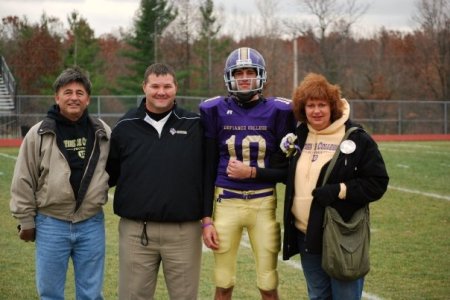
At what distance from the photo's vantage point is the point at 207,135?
13.7 ft

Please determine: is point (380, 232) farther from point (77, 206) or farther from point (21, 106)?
point (21, 106)

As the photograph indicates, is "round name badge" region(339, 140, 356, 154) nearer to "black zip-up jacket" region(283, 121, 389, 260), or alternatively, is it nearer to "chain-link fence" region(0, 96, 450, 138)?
"black zip-up jacket" region(283, 121, 389, 260)

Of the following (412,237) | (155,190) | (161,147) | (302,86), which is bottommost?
(412,237)

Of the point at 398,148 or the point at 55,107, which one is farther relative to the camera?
the point at 398,148

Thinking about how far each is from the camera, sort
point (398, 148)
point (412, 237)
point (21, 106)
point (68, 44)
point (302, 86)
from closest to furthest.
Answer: point (302, 86), point (412, 237), point (398, 148), point (21, 106), point (68, 44)

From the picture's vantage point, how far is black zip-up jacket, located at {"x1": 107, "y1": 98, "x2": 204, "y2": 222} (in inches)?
157

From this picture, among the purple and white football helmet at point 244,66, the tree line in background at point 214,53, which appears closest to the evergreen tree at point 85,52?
the tree line in background at point 214,53

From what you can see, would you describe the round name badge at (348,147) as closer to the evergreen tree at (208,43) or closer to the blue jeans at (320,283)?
the blue jeans at (320,283)

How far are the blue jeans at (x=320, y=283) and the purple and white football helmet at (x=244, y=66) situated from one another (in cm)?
96

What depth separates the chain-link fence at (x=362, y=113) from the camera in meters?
25.7

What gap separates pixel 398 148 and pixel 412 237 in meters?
14.3

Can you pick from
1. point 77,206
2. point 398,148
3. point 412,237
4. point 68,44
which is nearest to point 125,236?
point 77,206

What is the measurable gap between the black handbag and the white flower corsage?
345 mm

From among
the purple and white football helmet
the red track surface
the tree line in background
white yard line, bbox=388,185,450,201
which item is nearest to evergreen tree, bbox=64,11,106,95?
the tree line in background
